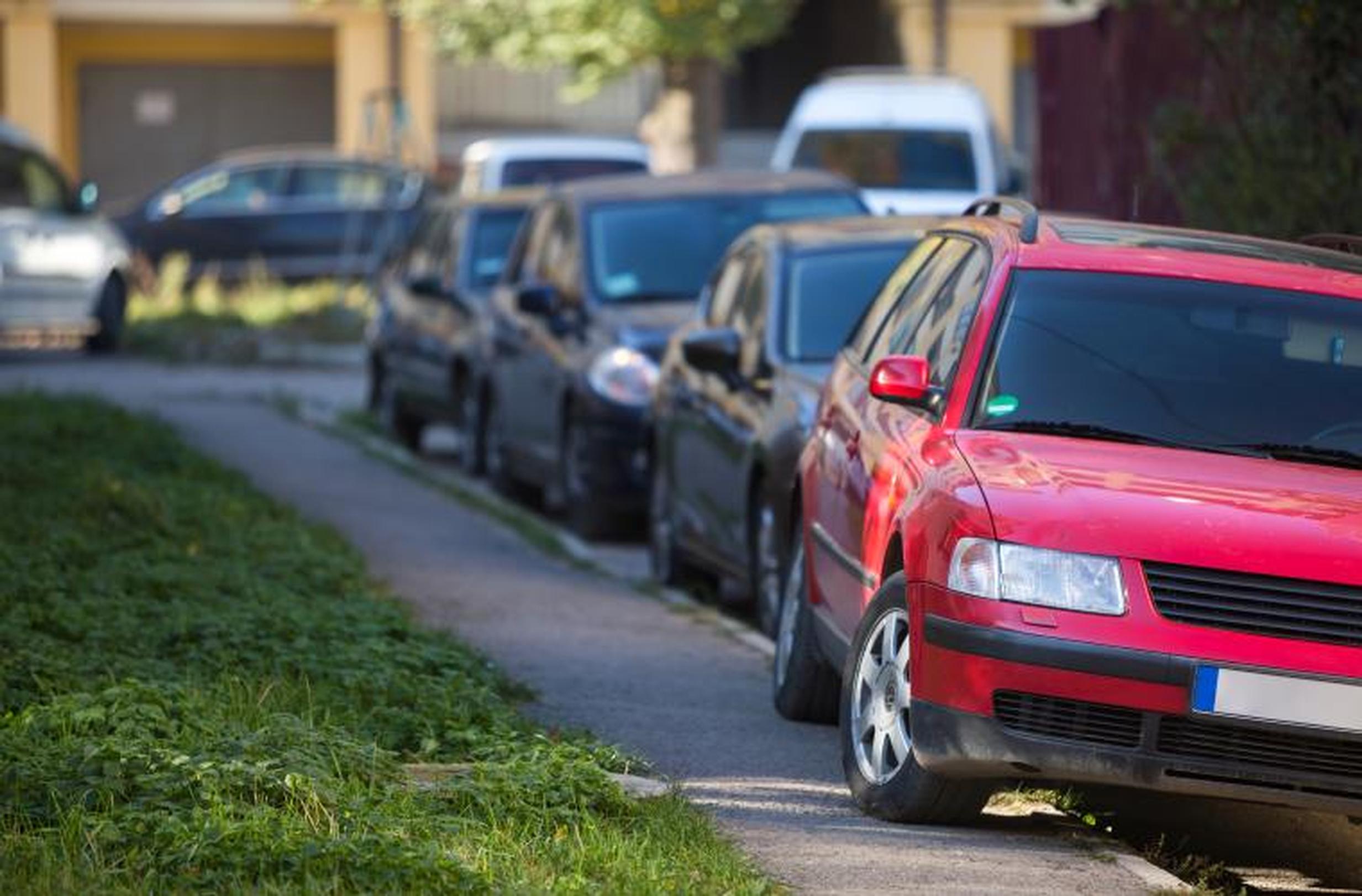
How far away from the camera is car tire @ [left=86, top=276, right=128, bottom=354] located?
2700 cm

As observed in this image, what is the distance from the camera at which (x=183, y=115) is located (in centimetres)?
4069

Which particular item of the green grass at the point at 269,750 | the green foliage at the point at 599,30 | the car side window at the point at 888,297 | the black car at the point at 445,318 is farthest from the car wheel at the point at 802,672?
the green foliage at the point at 599,30

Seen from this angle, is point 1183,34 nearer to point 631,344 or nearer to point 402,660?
point 631,344

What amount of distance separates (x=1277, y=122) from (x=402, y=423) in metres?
8.91

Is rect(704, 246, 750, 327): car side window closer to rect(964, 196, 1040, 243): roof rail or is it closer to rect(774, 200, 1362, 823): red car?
rect(964, 196, 1040, 243): roof rail

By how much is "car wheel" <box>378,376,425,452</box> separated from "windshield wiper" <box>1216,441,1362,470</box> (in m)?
12.9

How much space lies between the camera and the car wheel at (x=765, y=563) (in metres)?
11.6

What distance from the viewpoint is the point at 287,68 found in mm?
41000

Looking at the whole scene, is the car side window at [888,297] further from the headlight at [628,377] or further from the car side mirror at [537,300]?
the car side mirror at [537,300]

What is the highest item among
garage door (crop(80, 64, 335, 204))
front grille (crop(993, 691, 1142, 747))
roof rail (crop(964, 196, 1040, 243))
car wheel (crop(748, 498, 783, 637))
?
garage door (crop(80, 64, 335, 204))

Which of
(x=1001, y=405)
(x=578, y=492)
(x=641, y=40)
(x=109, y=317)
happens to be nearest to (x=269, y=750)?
(x=1001, y=405)

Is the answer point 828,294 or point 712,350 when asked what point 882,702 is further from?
point 828,294

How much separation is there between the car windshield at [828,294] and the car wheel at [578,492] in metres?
2.98

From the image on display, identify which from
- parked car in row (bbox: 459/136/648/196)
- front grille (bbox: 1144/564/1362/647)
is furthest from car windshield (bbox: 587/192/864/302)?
parked car in row (bbox: 459/136/648/196)
